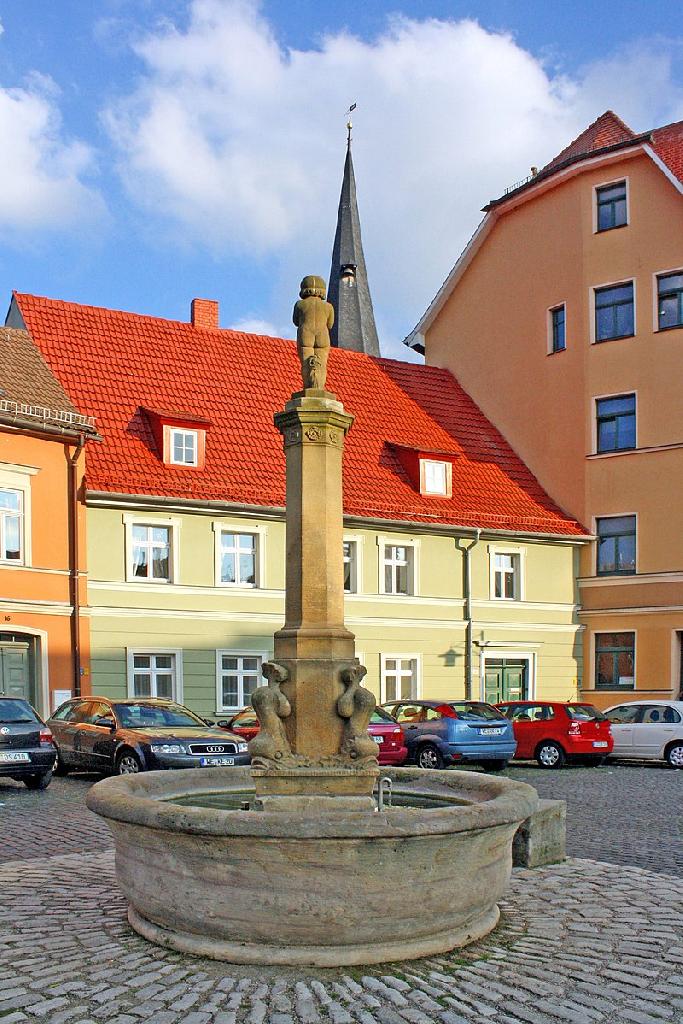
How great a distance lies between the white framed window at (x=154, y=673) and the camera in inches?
1014

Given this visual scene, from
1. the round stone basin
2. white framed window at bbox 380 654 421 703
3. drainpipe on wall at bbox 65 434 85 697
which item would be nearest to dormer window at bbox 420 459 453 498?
white framed window at bbox 380 654 421 703

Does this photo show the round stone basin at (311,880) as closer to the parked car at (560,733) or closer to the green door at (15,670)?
the parked car at (560,733)

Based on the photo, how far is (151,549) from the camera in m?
26.3

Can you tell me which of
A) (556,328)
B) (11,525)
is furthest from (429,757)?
(556,328)

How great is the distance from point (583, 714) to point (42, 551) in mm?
11761

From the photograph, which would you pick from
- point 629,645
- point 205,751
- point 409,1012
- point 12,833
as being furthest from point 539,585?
point 409,1012

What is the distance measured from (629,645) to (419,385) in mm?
10535

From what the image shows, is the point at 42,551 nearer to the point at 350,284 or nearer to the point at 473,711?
the point at 473,711

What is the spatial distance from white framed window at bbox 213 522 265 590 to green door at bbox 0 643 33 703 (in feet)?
16.1

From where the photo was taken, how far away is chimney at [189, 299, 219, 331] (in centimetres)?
3412

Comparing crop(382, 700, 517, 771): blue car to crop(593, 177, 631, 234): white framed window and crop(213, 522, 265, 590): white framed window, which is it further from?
crop(593, 177, 631, 234): white framed window

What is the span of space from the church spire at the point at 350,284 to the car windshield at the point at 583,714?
32.0 meters

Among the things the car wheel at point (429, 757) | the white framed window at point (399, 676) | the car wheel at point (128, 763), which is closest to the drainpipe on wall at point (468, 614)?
the white framed window at point (399, 676)

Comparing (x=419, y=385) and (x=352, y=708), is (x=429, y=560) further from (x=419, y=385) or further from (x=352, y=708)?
(x=352, y=708)
